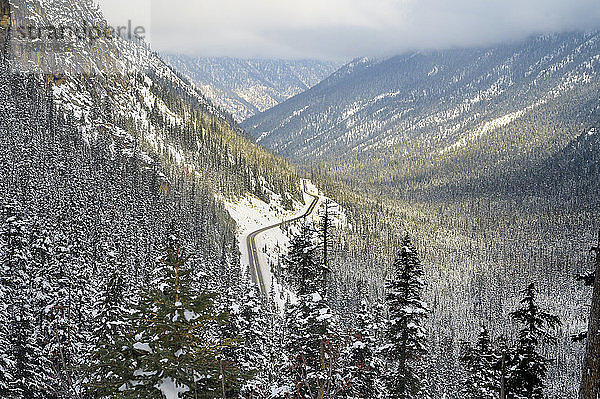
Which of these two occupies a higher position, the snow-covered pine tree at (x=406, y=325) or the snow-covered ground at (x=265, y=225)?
the snow-covered ground at (x=265, y=225)

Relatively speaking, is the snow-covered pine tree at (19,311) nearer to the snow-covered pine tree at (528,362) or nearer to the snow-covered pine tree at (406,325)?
the snow-covered pine tree at (406,325)

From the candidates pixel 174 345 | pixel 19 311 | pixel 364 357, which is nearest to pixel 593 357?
pixel 174 345

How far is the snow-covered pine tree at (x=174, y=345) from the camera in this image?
8914 millimetres

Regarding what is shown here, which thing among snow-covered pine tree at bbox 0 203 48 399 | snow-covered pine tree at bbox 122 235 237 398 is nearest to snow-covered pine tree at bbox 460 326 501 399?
snow-covered pine tree at bbox 122 235 237 398

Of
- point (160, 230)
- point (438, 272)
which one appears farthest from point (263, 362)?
point (438, 272)

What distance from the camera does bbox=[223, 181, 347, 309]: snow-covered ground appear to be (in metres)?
114

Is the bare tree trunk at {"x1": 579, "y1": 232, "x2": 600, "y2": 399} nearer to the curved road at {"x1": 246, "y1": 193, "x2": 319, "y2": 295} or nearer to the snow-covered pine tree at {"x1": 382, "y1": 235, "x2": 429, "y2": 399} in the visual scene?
the snow-covered pine tree at {"x1": 382, "y1": 235, "x2": 429, "y2": 399}

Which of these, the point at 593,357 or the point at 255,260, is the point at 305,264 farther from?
the point at 255,260

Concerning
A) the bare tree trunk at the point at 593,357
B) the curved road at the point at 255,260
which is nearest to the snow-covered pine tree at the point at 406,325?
the bare tree trunk at the point at 593,357

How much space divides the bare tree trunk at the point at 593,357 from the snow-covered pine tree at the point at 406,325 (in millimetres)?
12738

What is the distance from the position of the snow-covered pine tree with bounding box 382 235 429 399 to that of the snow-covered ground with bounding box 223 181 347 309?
70796 mm

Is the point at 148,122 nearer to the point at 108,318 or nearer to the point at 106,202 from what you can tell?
the point at 106,202

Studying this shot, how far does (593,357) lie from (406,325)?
13409 millimetres

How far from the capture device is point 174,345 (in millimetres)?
9375
